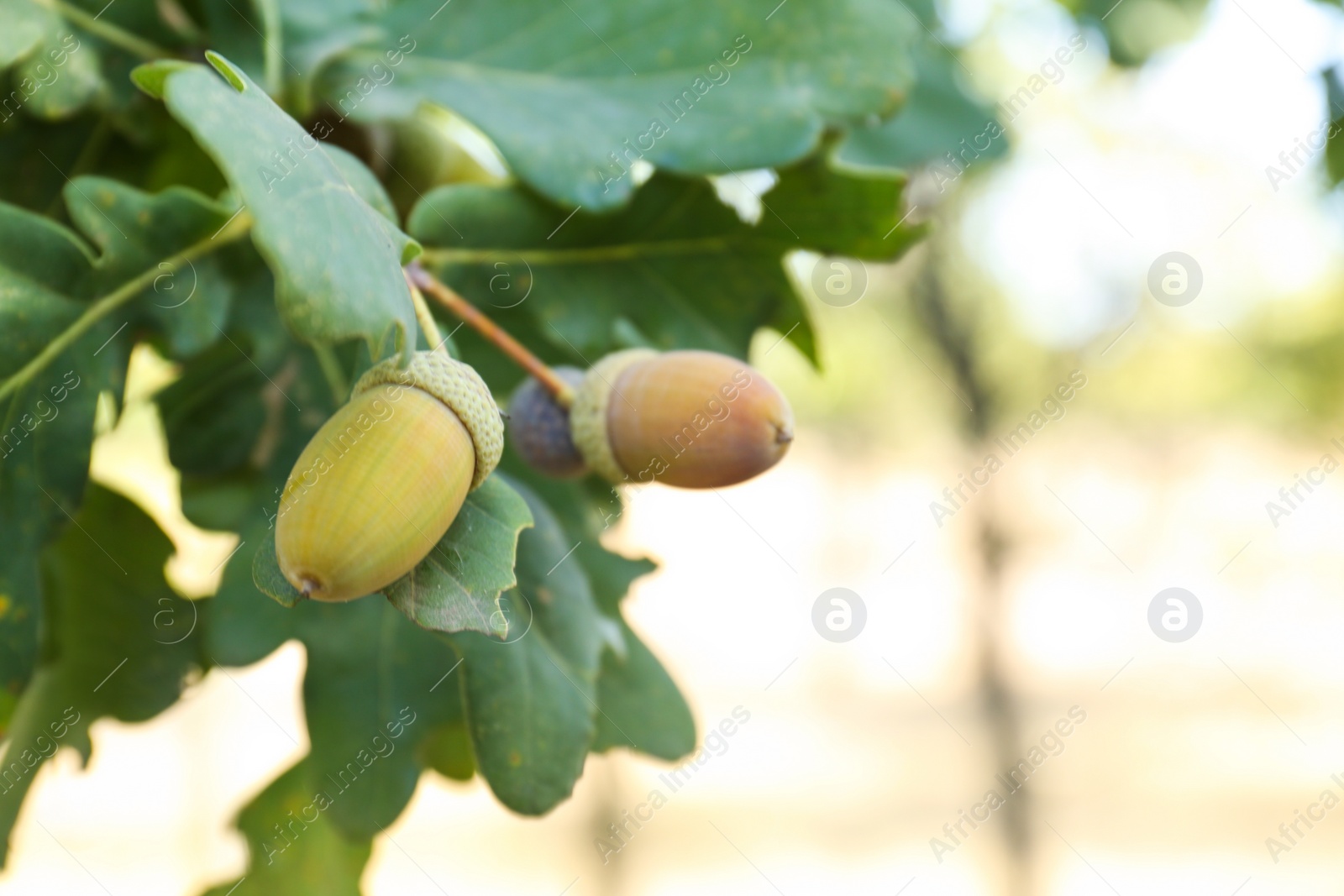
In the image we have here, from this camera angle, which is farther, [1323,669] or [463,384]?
[1323,669]

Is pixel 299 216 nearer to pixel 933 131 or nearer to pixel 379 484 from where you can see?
pixel 379 484

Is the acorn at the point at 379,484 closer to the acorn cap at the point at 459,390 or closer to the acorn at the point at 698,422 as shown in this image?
the acorn cap at the point at 459,390

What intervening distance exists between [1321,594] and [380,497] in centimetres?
846

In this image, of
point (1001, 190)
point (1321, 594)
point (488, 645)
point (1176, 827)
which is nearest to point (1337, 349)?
point (1001, 190)

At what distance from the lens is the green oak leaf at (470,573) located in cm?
40

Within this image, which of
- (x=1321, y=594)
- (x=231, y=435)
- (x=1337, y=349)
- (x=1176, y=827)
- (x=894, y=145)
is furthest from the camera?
(x=1321, y=594)

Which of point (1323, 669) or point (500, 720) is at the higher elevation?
point (500, 720)

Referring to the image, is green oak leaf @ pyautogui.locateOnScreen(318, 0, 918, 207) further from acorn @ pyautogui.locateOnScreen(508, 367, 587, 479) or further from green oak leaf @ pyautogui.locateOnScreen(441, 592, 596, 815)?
green oak leaf @ pyautogui.locateOnScreen(441, 592, 596, 815)

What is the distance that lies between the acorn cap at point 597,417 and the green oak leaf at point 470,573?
4.8 inches

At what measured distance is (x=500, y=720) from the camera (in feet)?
1.87

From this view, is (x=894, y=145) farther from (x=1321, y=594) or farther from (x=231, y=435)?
(x=1321, y=594)

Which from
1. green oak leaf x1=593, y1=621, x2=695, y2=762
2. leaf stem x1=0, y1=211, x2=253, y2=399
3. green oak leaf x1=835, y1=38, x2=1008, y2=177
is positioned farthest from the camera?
green oak leaf x1=835, y1=38, x2=1008, y2=177

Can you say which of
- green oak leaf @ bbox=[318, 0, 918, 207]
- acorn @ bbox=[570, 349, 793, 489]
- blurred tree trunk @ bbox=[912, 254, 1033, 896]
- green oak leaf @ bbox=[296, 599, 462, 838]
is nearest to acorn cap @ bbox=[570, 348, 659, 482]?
acorn @ bbox=[570, 349, 793, 489]

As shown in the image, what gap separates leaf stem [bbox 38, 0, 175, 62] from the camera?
0.62 m
